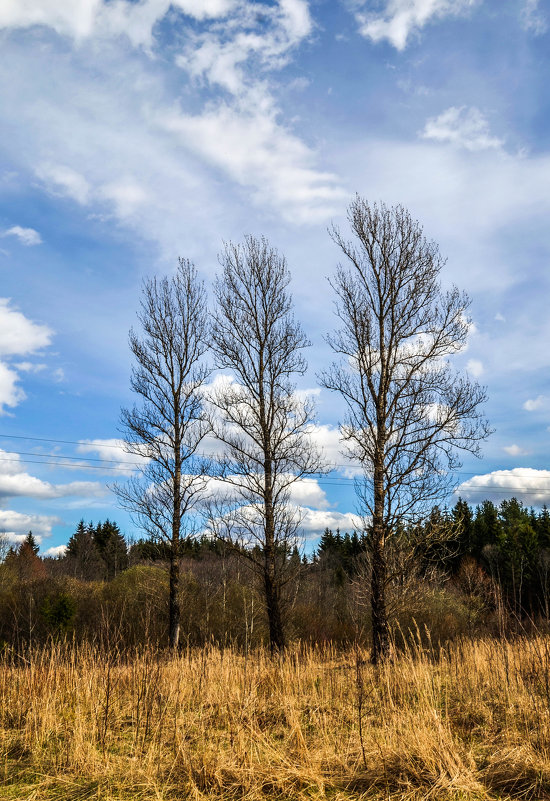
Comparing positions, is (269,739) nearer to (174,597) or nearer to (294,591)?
(294,591)

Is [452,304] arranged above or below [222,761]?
above

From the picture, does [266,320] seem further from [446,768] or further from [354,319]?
[446,768]

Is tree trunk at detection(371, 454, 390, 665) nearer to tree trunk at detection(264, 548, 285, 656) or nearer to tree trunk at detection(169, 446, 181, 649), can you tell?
tree trunk at detection(264, 548, 285, 656)

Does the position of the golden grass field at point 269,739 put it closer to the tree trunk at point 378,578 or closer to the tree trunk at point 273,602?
the tree trunk at point 378,578

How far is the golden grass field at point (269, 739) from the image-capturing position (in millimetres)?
3928

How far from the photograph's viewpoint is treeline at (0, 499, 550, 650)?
11.0 metres

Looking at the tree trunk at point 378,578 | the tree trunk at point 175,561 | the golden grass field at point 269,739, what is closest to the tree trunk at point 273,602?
the tree trunk at point 378,578

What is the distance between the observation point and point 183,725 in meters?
5.44

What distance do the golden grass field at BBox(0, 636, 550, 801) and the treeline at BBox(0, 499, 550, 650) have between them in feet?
2.31

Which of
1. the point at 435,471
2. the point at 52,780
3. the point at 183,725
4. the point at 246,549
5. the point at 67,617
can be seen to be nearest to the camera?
the point at 52,780

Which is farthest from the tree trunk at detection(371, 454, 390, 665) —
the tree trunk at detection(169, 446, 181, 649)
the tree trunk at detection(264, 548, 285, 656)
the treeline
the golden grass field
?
the tree trunk at detection(169, 446, 181, 649)

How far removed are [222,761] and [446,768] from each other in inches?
65.4

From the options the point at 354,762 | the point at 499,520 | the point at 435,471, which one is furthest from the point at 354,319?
the point at 499,520

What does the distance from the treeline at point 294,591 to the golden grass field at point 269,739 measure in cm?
70
